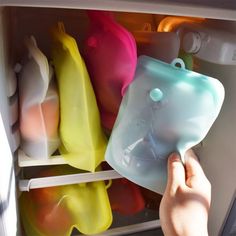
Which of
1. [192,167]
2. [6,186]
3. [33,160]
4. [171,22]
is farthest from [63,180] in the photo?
[171,22]

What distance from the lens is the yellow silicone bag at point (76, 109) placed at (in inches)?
26.8

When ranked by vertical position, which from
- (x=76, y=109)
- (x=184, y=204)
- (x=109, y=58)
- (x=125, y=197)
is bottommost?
(x=125, y=197)

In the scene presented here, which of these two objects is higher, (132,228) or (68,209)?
(68,209)

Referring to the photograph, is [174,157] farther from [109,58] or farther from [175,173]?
[109,58]

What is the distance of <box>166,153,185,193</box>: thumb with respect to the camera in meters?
0.67

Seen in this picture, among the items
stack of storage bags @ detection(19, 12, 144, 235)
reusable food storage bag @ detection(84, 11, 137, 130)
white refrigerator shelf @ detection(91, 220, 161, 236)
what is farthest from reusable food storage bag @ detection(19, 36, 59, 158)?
white refrigerator shelf @ detection(91, 220, 161, 236)

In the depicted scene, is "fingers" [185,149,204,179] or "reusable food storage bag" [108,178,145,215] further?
"reusable food storage bag" [108,178,145,215]

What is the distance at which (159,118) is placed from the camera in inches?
27.1

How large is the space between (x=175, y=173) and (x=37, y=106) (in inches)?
13.2

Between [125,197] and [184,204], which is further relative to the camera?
[125,197]

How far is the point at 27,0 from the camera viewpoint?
54 centimetres

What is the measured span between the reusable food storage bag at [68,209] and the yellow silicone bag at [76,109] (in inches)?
5.2

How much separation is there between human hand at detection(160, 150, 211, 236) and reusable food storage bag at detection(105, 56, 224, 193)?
51 mm

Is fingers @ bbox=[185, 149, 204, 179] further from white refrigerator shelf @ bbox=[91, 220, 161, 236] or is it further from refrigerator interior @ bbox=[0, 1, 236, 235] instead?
white refrigerator shelf @ bbox=[91, 220, 161, 236]
